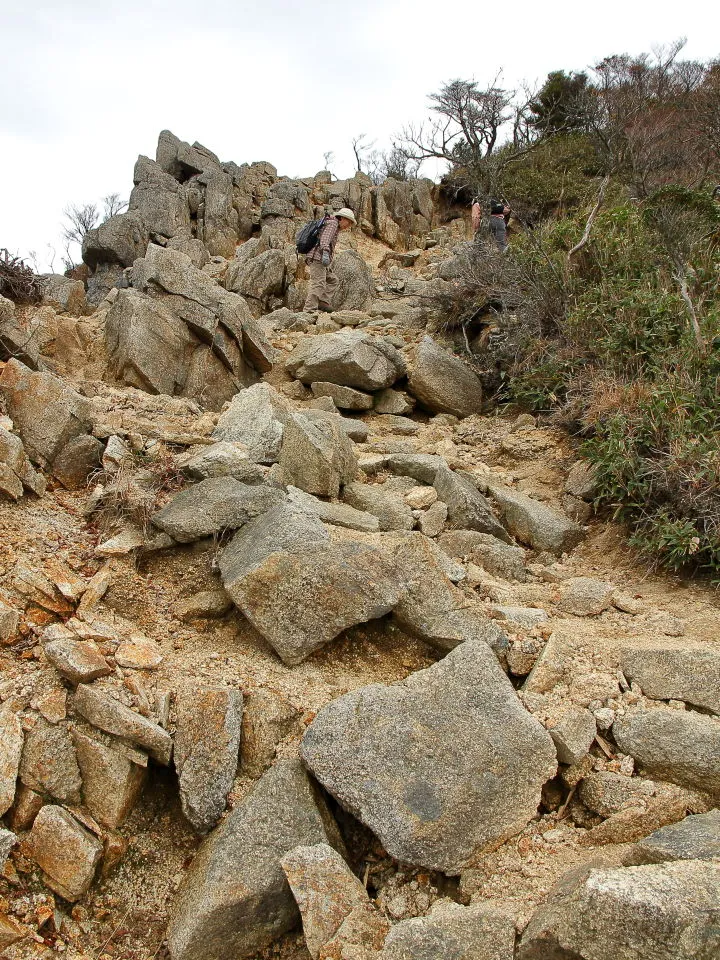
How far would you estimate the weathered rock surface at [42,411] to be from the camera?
445 cm

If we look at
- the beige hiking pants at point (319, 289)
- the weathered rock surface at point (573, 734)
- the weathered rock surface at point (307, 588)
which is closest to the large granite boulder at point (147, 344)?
the weathered rock surface at point (307, 588)

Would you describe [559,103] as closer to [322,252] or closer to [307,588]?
[322,252]

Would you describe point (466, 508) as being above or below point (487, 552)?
above

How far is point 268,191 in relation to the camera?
2073 cm

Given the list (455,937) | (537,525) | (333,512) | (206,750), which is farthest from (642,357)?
(455,937)

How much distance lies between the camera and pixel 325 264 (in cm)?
1067

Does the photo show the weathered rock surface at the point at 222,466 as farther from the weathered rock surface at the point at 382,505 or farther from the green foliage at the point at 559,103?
the green foliage at the point at 559,103

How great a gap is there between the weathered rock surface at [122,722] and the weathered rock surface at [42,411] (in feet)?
6.81

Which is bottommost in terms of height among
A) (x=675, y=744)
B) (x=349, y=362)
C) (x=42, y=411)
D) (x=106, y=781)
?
(x=675, y=744)

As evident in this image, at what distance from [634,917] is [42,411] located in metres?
4.28

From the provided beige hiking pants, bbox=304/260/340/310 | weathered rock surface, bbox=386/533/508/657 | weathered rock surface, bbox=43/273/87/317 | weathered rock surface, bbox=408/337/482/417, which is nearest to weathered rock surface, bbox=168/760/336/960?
weathered rock surface, bbox=386/533/508/657

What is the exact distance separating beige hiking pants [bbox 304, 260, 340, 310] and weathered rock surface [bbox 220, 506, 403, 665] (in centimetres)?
799

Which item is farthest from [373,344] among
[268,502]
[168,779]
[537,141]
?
[537,141]

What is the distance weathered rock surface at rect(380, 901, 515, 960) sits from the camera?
6.84 ft
